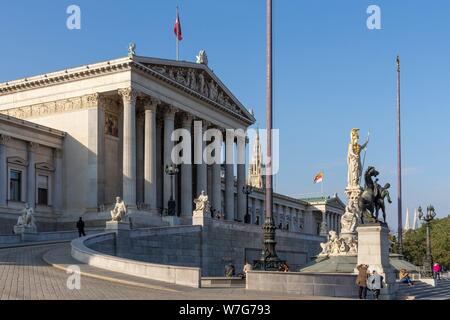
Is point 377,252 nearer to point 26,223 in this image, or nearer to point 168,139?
point 26,223

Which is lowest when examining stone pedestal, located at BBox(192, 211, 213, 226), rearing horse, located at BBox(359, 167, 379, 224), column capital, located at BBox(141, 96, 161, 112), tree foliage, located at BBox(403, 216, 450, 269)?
tree foliage, located at BBox(403, 216, 450, 269)

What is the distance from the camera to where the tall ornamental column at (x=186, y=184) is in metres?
64.4

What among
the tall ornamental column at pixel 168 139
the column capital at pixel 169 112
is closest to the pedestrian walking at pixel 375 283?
the tall ornamental column at pixel 168 139

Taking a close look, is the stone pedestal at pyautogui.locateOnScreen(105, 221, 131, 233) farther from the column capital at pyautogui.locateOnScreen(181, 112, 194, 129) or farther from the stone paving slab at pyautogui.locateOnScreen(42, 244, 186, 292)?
the column capital at pyautogui.locateOnScreen(181, 112, 194, 129)

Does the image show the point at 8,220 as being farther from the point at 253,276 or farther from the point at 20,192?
the point at 253,276

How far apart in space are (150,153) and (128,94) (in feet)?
19.5

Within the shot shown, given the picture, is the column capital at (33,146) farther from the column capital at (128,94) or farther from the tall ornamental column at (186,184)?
the tall ornamental column at (186,184)

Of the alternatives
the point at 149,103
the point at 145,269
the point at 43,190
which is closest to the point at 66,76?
the point at 149,103

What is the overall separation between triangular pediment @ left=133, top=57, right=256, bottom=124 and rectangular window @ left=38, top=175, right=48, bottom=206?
1304 cm

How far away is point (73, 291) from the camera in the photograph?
2006 cm

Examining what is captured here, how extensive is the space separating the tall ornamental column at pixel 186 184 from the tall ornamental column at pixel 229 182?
9.62 meters

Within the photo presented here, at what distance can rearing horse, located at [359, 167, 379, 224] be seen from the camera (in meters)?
28.5

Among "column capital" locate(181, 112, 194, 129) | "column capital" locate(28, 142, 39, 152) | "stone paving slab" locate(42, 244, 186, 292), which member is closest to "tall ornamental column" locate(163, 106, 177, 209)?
"column capital" locate(181, 112, 194, 129)
